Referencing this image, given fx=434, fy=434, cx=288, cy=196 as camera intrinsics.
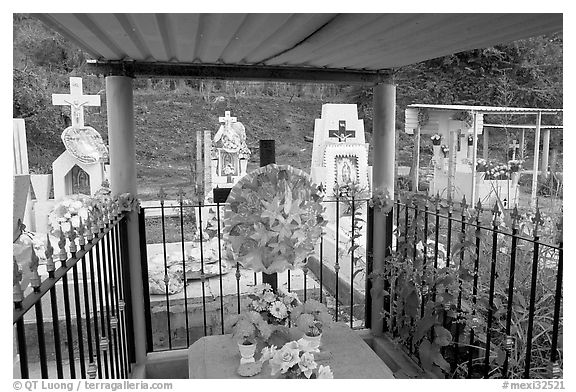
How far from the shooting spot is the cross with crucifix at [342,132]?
902cm

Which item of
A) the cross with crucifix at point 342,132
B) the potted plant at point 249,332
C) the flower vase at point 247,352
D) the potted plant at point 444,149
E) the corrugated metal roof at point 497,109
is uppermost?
the corrugated metal roof at point 497,109

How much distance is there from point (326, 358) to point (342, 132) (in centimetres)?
715

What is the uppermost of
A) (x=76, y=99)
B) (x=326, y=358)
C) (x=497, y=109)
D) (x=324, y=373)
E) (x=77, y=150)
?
(x=76, y=99)

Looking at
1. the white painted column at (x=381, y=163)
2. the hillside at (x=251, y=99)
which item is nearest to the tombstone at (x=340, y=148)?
the hillside at (x=251, y=99)

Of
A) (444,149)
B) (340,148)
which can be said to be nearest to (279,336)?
(340,148)

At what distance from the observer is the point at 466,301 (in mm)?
2545

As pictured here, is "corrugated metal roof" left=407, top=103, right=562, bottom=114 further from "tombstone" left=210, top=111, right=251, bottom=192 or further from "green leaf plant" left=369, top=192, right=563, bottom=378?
"green leaf plant" left=369, top=192, right=563, bottom=378

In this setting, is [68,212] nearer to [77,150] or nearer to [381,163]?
[77,150]

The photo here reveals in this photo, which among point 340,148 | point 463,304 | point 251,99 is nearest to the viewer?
point 463,304

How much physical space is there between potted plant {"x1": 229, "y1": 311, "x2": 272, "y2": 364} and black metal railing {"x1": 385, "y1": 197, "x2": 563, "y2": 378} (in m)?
0.89

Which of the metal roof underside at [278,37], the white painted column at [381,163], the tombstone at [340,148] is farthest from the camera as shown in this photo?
the tombstone at [340,148]

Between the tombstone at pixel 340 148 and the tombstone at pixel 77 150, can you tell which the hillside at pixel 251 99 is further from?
the tombstone at pixel 77 150

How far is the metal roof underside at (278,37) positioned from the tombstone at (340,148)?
6226mm
